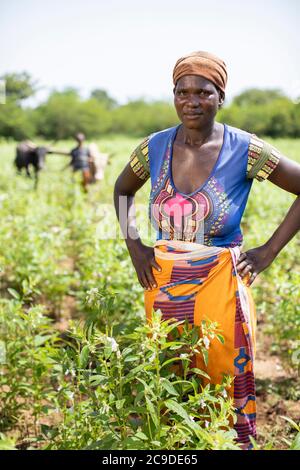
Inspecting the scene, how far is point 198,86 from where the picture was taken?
1998mm

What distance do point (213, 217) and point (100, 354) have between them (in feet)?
2.71

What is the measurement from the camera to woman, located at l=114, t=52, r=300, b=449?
2043 millimetres

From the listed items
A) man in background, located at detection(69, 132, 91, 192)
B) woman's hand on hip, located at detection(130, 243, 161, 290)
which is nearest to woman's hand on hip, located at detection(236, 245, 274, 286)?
woman's hand on hip, located at detection(130, 243, 161, 290)

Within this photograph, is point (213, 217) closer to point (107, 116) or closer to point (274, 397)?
point (274, 397)

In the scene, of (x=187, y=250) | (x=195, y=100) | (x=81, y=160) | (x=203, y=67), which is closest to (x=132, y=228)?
(x=187, y=250)

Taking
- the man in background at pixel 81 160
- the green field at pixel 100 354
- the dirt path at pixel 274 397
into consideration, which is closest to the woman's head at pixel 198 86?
the green field at pixel 100 354

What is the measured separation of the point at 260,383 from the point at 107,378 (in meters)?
1.79

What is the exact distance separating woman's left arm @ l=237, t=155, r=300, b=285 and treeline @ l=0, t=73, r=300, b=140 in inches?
1167

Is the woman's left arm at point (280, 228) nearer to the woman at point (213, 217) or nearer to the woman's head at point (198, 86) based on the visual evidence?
the woman at point (213, 217)

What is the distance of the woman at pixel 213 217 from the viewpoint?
2043 millimetres

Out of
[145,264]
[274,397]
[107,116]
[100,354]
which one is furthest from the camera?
[107,116]
